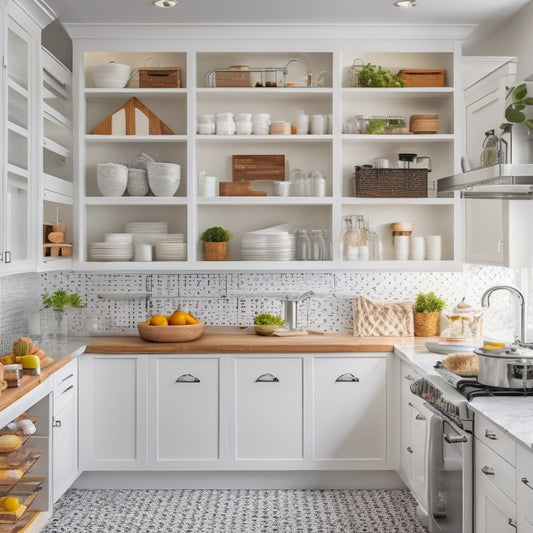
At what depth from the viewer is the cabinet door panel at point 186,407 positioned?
4102 millimetres

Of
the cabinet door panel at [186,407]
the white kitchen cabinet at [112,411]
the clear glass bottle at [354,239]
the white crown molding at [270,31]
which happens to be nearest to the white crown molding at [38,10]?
the white crown molding at [270,31]

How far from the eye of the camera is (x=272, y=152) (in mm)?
4633

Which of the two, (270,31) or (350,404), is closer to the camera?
(350,404)

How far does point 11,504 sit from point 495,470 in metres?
1.90

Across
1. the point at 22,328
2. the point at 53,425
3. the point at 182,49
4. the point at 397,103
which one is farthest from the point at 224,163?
the point at 53,425

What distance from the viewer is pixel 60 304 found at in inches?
165

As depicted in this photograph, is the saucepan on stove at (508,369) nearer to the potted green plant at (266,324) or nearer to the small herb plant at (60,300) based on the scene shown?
the potted green plant at (266,324)

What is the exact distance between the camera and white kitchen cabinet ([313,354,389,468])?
413cm

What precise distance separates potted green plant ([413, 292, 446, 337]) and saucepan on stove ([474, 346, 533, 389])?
5.33ft

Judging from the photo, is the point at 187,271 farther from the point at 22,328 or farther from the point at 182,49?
the point at 182,49

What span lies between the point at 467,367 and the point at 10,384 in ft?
6.63

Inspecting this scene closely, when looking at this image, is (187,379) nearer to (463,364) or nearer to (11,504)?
(11,504)

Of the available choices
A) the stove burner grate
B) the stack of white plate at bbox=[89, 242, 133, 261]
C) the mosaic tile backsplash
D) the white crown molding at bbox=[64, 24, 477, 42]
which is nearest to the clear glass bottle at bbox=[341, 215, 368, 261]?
the mosaic tile backsplash

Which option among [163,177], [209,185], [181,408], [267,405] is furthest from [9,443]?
[209,185]
